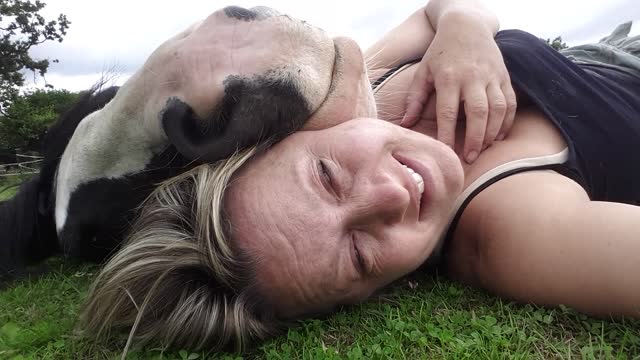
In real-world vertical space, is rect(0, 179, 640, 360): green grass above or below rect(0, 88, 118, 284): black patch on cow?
below

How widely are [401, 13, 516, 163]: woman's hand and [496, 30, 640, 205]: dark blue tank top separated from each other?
0.45 ft

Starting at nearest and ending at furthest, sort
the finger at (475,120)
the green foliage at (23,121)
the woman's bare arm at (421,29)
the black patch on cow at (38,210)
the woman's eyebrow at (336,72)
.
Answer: the woman's eyebrow at (336,72), the finger at (475,120), the black patch on cow at (38,210), the woman's bare arm at (421,29), the green foliage at (23,121)

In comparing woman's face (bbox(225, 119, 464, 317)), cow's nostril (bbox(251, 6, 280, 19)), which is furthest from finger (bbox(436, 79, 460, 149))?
cow's nostril (bbox(251, 6, 280, 19))

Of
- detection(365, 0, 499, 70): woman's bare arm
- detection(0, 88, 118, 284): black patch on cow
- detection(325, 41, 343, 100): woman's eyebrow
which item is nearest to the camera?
detection(325, 41, 343, 100): woman's eyebrow

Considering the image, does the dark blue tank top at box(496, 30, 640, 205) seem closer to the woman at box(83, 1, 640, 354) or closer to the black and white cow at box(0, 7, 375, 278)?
the woman at box(83, 1, 640, 354)

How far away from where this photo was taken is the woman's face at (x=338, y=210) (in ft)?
4.41

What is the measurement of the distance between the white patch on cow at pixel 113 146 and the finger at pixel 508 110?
121 centimetres

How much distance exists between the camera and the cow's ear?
131 cm

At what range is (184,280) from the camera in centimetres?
152

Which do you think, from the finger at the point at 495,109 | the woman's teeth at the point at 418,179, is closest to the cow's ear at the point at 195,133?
the woman's teeth at the point at 418,179

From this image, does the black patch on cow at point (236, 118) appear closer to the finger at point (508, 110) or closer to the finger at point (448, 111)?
the finger at point (448, 111)

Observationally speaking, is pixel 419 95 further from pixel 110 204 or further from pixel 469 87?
pixel 110 204

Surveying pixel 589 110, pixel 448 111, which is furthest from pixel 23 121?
pixel 589 110

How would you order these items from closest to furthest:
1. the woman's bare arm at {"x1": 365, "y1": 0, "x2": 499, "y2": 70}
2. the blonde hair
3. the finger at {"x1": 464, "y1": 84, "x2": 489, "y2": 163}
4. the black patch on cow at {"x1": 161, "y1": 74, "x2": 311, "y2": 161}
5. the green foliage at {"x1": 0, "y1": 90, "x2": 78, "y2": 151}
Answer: the black patch on cow at {"x1": 161, "y1": 74, "x2": 311, "y2": 161} < the blonde hair < the finger at {"x1": 464, "y1": 84, "x2": 489, "y2": 163} < the woman's bare arm at {"x1": 365, "y1": 0, "x2": 499, "y2": 70} < the green foliage at {"x1": 0, "y1": 90, "x2": 78, "y2": 151}
